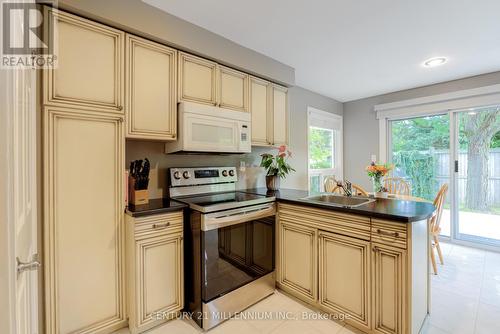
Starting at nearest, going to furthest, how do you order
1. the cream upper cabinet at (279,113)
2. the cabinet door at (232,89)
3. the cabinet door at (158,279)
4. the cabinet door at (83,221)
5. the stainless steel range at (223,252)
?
the cabinet door at (83,221), the cabinet door at (158,279), the stainless steel range at (223,252), the cabinet door at (232,89), the cream upper cabinet at (279,113)

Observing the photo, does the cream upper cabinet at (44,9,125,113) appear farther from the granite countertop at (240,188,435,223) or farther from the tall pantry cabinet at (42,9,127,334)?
the granite countertop at (240,188,435,223)

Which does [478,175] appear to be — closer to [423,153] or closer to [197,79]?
[423,153]

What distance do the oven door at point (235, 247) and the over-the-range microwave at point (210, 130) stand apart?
0.63 metres

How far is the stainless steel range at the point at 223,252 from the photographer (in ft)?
5.83

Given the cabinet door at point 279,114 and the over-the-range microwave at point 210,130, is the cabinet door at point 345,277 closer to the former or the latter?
the over-the-range microwave at point 210,130

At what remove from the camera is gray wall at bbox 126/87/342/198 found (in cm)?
216

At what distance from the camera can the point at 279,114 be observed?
2.88m

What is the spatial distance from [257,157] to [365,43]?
5.41 ft

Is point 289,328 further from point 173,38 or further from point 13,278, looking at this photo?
point 173,38

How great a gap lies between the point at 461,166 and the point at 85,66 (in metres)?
4.56

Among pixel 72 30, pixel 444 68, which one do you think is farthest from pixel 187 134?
pixel 444 68

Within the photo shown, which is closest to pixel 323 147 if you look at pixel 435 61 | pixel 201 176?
pixel 435 61

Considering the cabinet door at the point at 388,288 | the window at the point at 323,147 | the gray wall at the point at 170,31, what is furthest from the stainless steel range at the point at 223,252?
the window at the point at 323,147

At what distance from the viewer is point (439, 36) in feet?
7.17
